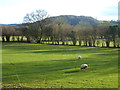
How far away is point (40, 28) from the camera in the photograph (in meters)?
84.8

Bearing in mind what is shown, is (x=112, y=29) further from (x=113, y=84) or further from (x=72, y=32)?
(x=113, y=84)

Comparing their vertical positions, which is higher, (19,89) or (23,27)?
(23,27)

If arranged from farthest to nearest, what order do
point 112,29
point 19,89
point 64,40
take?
point 64,40 < point 112,29 < point 19,89

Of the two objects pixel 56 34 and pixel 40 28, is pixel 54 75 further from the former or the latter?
pixel 40 28

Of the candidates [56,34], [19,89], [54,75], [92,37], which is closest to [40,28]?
[56,34]

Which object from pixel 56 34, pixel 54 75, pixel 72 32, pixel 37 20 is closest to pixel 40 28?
pixel 37 20

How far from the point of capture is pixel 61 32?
7781 centimetres

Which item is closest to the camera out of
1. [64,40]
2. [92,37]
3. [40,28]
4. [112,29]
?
[112,29]

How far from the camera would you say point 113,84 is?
1630cm

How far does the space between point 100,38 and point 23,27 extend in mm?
37910

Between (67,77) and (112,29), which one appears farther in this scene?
(112,29)

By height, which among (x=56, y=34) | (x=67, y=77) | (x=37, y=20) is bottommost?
(x=67, y=77)

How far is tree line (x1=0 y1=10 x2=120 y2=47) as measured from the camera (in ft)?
219

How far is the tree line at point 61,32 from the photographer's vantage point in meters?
66.9
